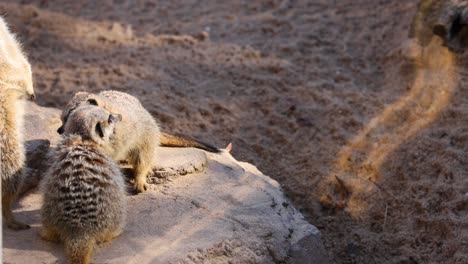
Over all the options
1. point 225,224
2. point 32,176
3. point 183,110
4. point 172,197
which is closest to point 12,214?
point 32,176

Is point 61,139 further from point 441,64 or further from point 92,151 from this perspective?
point 441,64

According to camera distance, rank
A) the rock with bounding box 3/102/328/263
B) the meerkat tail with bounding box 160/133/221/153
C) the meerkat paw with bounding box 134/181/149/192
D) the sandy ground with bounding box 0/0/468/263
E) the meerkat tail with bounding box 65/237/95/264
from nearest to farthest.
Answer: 1. the meerkat tail with bounding box 65/237/95/264
2. the rock with bounding box 3/102/328/263
3. the meerkat paw with bounding box 134/181/149/192
4. the meerkat tail with bounding box 160/133/221/153
5. the sandy ground with bounding box 0/0/468/263

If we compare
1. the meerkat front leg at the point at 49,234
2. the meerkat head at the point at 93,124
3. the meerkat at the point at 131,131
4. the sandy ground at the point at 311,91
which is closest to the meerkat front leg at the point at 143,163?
the meerkat at the point at 131,131

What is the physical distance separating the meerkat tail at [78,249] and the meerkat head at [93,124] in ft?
1.85

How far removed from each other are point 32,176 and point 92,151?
2.25 ft

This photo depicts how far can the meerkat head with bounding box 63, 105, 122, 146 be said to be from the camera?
10.9 feet

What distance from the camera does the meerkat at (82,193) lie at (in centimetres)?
304

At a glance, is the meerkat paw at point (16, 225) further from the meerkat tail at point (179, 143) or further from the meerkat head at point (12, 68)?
the meerkat tail at point (179, 143)

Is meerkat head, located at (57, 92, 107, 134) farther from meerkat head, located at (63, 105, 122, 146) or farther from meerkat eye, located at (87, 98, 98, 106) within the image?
meerkat head, located at (63, 105, 122, 146)

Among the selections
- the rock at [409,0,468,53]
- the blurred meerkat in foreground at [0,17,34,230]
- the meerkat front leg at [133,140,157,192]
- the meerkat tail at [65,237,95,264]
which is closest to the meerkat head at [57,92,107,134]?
the blurred meerkat in foreground at [0,17,34,230]

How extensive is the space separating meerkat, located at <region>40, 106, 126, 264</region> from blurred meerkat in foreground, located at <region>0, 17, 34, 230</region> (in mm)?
186

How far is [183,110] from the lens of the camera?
18.0 feet

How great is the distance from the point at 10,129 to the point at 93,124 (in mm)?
458

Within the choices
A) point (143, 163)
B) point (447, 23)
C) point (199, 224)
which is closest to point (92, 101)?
point (143, 163)
